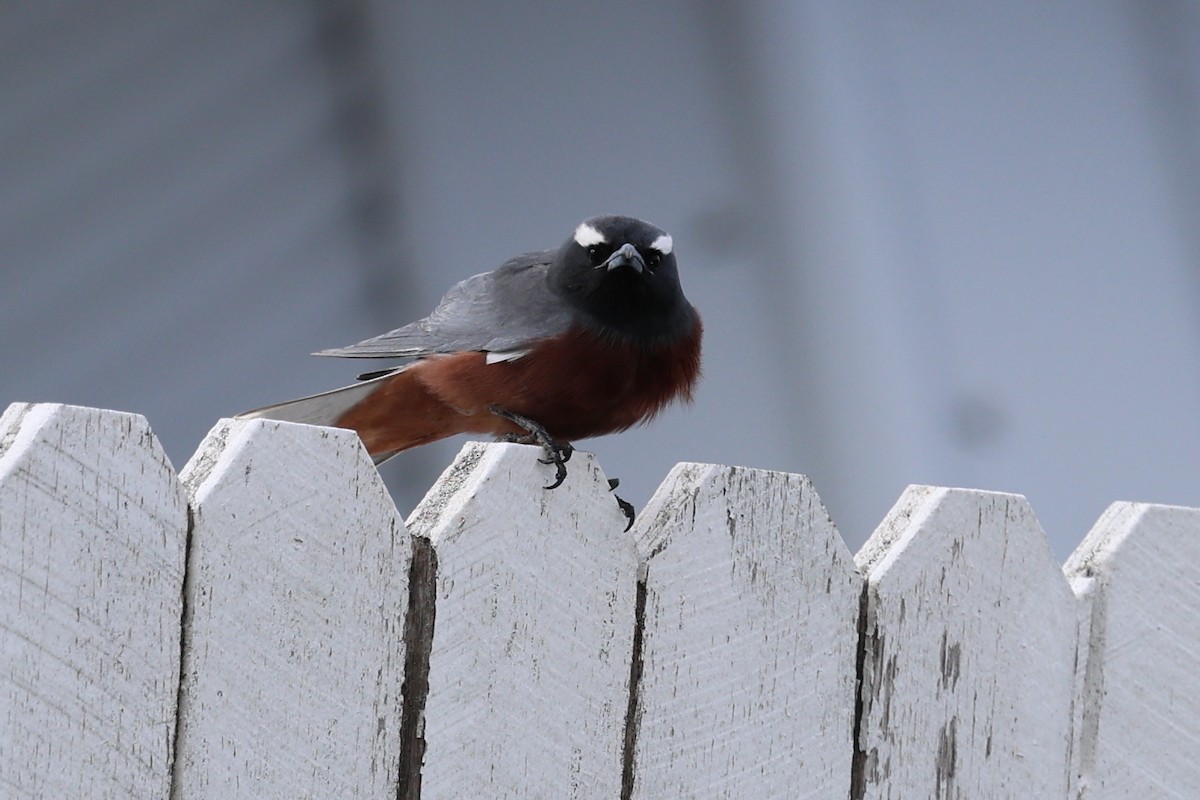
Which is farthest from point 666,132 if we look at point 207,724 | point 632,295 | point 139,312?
point 207,724

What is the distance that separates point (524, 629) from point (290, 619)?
1.04 ft

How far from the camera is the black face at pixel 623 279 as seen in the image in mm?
2908

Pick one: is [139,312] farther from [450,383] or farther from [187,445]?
[450,383]

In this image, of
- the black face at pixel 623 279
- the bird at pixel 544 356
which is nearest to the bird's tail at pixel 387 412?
the bird at pixel 544 356

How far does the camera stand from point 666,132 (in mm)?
5273

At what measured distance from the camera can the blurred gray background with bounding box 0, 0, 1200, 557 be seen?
4844mm

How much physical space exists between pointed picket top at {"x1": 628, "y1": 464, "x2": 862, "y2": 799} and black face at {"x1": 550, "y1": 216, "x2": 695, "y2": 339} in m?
0.85

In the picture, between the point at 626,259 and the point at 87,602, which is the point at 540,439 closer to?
the point at 626,259

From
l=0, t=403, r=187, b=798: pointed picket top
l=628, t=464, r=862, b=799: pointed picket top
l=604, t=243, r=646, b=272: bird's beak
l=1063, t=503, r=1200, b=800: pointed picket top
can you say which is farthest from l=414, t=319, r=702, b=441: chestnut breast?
l=0, t=403, r=187, b=798: pointed picket top

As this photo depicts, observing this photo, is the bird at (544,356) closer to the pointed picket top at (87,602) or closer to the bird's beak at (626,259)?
the bird's beak at (626,259)

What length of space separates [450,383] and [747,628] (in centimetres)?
102

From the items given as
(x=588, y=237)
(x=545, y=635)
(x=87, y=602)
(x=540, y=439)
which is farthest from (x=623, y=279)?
(x=87, y=602)

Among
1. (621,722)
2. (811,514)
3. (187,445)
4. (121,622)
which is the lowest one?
(187,445)

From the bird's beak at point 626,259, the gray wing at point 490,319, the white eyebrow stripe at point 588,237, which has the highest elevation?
the white eyebrow stripe at point 588,237
